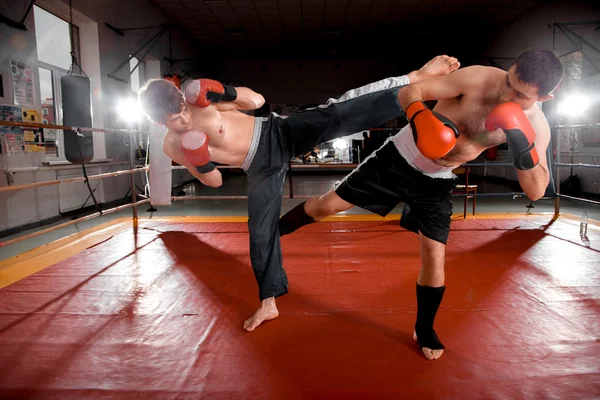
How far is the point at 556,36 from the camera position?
704 cm

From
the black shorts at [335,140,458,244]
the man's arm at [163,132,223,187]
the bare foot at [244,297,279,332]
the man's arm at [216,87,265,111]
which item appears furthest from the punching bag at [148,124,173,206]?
the black shorts at [335,140,458,244]

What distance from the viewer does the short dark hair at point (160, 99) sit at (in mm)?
1461

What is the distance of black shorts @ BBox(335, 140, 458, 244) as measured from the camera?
1.46 metres

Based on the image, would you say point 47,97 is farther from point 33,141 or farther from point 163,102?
point 163,102

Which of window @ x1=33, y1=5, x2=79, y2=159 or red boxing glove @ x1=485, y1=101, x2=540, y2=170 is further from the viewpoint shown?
window @ x1=33, y1=5, x2=79, y2=159

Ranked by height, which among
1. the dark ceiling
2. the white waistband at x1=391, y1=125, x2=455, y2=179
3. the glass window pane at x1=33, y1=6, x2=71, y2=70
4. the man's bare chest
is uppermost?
the dark ceiling

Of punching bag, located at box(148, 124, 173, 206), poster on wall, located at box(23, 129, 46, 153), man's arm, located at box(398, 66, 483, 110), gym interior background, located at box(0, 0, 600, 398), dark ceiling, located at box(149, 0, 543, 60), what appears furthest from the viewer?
dark ceiling, located at box(149, 0, 543, 60)

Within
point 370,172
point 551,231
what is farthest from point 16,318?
point 551,231

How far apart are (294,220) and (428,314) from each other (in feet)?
2.51

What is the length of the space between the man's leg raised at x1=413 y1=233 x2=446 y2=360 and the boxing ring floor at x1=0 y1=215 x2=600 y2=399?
59 mm

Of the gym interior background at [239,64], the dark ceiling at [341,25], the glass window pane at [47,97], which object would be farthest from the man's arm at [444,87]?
the dark ceiling at [341,25]

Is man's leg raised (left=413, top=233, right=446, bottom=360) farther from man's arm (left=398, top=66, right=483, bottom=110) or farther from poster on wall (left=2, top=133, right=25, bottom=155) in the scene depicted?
poster on wall (left=2, top=133, right=25, bottom=155)

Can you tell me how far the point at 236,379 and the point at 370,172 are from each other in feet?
3.24

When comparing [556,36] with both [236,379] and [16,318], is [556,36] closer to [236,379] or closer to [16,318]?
[236,379]
